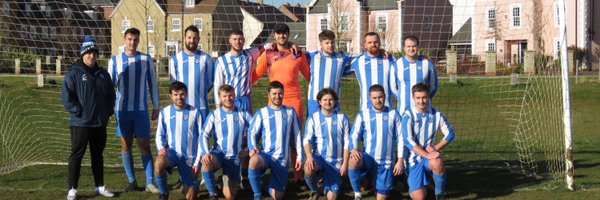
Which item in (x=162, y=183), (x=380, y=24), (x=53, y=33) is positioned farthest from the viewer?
(x=380, y=24)

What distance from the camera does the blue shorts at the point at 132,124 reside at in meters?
6.98

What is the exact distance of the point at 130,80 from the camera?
23.0 ft

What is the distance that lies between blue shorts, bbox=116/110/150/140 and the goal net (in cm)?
202

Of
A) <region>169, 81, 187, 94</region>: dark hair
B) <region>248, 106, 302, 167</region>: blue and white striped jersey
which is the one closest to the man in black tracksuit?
<region>169, 81, 187, 94</region>: dark hair

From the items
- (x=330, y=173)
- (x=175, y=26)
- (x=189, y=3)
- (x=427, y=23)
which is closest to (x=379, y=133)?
(x=330, y=173)

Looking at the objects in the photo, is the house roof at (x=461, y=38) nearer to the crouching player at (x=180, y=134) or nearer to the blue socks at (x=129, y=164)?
the crouching player at (x=180, y=134)

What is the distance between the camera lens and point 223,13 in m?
10.8

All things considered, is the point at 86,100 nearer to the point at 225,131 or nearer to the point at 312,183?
the point at 225,131

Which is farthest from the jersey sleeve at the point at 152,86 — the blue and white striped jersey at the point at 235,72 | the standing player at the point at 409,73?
the standing player at the point at 409,73

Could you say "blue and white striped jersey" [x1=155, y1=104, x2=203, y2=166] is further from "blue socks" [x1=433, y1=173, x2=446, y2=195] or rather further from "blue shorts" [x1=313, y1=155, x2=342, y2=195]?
"blue socks" [x1=433, y1=173, x2=446, y2=195]

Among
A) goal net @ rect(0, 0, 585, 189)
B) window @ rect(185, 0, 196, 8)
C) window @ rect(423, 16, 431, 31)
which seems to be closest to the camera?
goal net @ rect(0, 0, 585, 189)

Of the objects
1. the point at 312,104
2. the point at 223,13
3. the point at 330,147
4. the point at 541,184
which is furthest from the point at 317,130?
the point at 223,13

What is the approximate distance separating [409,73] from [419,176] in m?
1.19

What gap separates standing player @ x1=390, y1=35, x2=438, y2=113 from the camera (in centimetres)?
705
